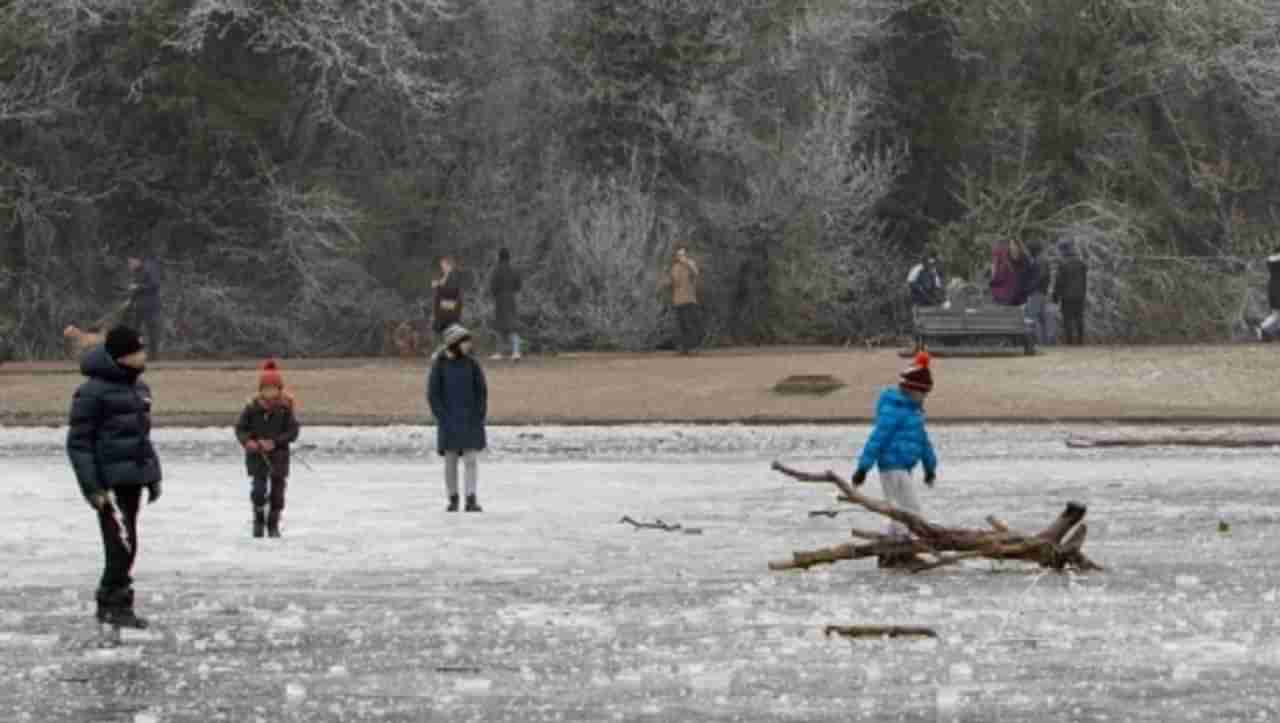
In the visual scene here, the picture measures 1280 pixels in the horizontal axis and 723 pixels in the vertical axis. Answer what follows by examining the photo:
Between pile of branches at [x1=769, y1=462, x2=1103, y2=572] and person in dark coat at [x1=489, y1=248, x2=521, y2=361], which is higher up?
person in dark coat at [x1=489, y1=248, x2=521, y2=361]

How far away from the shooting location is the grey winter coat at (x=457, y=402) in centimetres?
2642

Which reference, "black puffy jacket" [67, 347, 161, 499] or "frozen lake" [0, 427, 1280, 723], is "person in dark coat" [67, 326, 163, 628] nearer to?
"black puffy jacket" [67, 347, 161, 499]

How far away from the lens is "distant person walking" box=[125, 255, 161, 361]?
50.6m

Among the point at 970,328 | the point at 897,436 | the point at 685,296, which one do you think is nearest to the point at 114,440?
the point at 897,436

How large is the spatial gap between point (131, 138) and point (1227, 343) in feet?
61.5

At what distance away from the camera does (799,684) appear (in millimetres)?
14523

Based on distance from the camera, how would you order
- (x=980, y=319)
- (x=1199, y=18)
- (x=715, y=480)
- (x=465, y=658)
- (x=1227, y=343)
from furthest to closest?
(x=1199, y=18), (x=1227, y=343), (x=980, y=319), (x=715, y=480), (x=465, y=658)

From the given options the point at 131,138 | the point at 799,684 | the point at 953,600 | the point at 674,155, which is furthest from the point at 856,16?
the point at 799,684

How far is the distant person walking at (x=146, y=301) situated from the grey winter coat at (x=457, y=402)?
24.3m

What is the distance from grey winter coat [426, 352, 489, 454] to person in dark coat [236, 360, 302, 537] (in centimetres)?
234

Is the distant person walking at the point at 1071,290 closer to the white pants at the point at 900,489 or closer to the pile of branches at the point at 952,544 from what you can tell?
the white pants at the point at 900,489

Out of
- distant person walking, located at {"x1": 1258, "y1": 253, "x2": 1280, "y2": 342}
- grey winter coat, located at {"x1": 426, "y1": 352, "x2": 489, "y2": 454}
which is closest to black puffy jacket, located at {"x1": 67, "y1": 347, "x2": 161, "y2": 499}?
grey winter coat, located at {"x1": 426, "y1": 352, "x2": 489, "y2": 454}

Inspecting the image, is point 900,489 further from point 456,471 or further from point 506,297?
point 506,297

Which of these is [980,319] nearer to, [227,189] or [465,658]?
[227,189]
